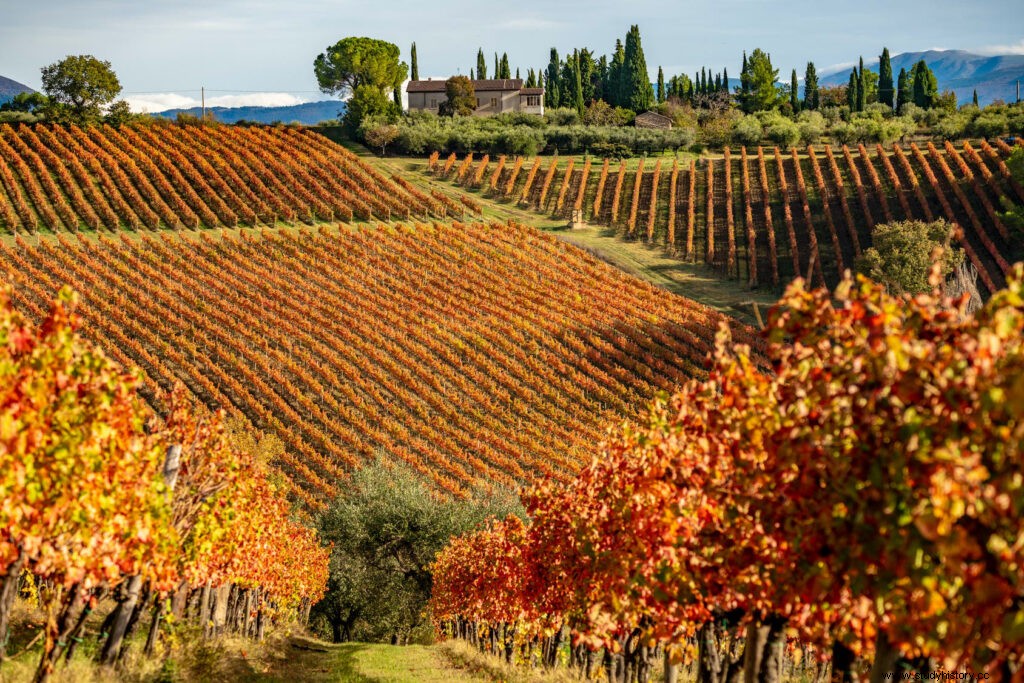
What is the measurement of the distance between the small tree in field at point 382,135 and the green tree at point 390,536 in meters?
57.9

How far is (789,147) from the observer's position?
326ft

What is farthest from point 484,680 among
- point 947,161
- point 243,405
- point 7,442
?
point 947,161

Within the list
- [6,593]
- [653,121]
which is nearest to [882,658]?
[6,593]

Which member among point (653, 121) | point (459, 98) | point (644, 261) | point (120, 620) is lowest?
point (120, 620)

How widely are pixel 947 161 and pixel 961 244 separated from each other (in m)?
20.1

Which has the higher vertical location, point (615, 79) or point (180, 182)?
point (615, 79)

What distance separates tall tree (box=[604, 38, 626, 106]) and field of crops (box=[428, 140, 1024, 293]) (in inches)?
2130

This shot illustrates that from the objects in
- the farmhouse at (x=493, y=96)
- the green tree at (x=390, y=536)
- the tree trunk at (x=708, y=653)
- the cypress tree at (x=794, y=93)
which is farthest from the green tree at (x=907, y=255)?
the farmhouse at (x=493, y=96)

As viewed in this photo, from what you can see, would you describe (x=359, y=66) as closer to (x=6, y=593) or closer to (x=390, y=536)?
(x=390, y=536)

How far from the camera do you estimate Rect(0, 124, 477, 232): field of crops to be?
7119 cm

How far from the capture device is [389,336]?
2200 inches

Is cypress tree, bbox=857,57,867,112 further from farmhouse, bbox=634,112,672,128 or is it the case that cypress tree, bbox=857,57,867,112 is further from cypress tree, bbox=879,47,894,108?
farmhouse, bbox=634,112,672,128

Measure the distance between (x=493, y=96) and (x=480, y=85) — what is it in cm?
275

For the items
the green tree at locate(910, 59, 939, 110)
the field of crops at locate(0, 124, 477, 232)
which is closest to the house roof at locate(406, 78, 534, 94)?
the field of crops at locate(0, 124, 477, 232)
